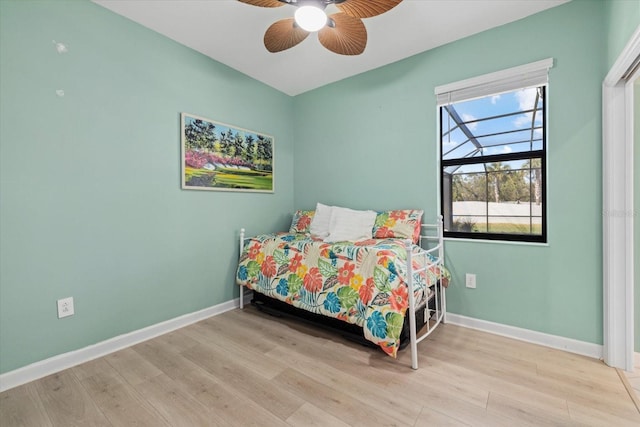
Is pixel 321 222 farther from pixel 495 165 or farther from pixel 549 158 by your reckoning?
pixel 549 158

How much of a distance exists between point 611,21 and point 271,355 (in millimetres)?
3009

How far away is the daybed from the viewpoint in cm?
181

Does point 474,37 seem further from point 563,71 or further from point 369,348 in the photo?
point 369,348

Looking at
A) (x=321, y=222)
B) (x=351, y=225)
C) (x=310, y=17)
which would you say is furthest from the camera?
(x=321, y=222)

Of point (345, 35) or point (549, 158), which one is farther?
point (549, 158)

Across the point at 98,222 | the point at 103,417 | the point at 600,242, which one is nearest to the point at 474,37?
the point at 600,242

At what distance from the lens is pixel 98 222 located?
1.97 metres

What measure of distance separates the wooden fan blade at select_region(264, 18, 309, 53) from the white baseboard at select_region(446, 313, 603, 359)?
97.1 inches

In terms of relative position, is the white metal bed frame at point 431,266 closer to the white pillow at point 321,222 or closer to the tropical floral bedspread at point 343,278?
the tropical floral bedspread at point 343,278

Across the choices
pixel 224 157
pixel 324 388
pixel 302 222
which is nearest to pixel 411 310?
pixel 324 388

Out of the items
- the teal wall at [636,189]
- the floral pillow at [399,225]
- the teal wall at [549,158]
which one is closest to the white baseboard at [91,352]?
the floral pillow at [399,225]

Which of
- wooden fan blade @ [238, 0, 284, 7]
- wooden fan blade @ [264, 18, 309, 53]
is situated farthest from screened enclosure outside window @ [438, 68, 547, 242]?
wooden fan blade @ [238, 0, 284, 7]

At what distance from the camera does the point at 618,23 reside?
160 cm

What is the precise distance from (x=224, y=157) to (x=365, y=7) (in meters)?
1.77
